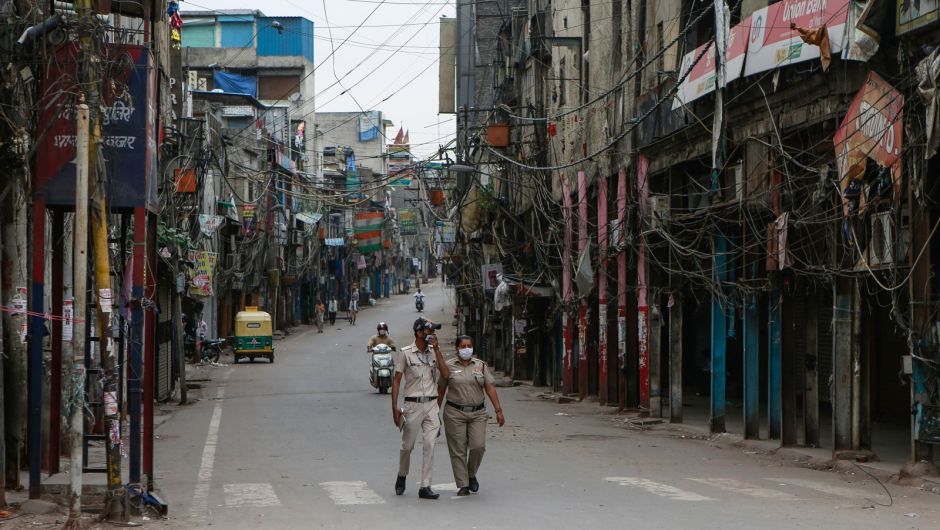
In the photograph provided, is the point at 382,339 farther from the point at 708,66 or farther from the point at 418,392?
the point at 418,392

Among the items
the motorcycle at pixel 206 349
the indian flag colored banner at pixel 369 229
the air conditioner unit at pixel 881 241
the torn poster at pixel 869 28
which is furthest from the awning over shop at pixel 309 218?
the torn poster at pixel 869 28

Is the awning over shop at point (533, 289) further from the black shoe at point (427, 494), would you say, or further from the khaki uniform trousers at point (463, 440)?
the black shoe at point (427, 494)

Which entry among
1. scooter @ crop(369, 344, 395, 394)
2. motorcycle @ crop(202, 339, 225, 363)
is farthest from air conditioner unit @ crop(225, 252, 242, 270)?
scooter @ crop(369, 344, 395, 394)

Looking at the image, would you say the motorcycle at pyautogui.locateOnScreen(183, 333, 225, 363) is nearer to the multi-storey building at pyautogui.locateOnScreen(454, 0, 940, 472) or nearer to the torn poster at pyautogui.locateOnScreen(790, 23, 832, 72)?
the multi-storey building at pyautogui.locateOnScreen(454, 0, 940, 472)

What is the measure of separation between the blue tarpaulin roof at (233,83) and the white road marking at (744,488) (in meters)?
60.9

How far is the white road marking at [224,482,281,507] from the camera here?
12461 mm

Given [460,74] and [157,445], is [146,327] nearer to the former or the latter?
[157,445]

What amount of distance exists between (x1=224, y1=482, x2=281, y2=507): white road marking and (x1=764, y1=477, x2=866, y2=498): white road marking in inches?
227

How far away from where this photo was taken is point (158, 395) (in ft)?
96.9

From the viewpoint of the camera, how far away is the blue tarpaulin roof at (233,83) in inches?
2862

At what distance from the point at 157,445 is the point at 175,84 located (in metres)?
20.2

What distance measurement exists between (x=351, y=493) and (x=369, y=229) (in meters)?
91.9

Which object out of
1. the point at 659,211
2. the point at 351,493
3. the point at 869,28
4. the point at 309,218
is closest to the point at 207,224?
the point at 659,211

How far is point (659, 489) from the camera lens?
13.1 m
